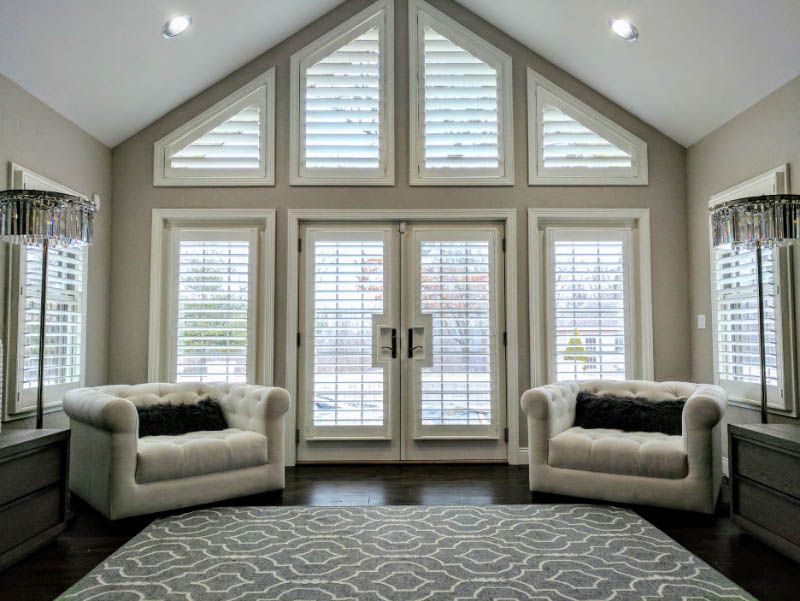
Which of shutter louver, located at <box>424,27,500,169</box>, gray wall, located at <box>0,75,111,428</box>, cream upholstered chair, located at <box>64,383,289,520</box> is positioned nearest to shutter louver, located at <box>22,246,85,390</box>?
gray wall, located at <box>0,75,111,428</box>

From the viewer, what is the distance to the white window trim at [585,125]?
480cm

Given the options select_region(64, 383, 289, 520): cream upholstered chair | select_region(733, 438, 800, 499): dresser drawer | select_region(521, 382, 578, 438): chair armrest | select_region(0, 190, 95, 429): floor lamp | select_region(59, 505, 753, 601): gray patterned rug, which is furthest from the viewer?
select_region(521, 382, 578, 438): chair armrest

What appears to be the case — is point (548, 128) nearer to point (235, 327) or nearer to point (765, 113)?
point (765, 113)

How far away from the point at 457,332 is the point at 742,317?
1942mm

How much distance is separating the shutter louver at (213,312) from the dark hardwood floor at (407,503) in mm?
1000

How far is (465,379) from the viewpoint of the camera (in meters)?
4.73

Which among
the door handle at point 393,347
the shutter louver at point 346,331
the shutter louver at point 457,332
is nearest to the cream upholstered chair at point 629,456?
the shutter louver at point 457,332

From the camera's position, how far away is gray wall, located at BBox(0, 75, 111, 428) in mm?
3502

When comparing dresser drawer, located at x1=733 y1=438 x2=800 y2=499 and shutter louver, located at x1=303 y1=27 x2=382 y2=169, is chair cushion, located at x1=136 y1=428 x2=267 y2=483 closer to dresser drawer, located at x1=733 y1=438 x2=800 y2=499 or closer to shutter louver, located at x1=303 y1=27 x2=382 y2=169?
shutter louver, located at x1=303 y1=27 x2=382 y2=169

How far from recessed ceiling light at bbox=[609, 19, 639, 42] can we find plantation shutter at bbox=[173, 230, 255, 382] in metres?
2.94

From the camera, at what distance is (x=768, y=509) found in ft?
9.42

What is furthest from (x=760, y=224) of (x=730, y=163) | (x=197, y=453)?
(x=197, y=453)

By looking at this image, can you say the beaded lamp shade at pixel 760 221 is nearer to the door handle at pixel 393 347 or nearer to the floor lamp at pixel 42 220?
the door handle at pixel 393 347

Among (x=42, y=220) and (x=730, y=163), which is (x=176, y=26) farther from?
(x=730, y=163)
